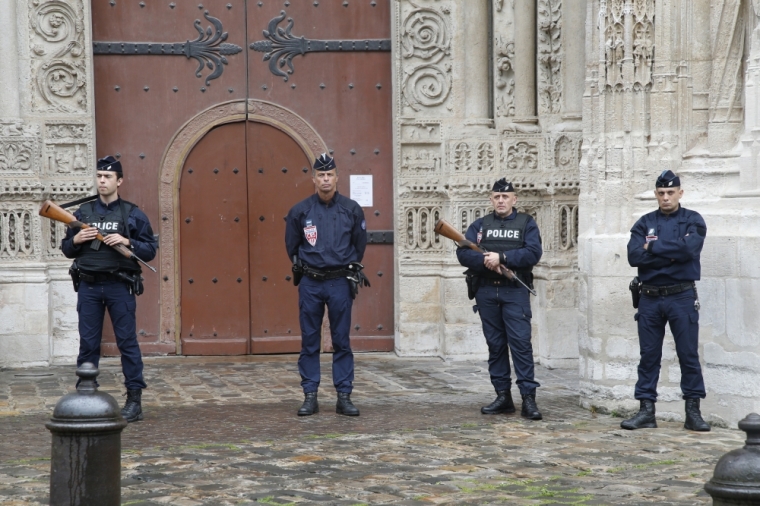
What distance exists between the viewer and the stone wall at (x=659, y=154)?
26.5ft

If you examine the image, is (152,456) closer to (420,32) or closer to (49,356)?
(49,356)

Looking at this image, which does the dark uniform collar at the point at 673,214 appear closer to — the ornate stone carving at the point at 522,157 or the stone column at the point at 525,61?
the ornate stone carving at the point at 522,157

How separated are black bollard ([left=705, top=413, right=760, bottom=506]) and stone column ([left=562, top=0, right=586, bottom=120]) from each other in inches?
295

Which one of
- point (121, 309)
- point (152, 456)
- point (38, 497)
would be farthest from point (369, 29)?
point (38, 497)

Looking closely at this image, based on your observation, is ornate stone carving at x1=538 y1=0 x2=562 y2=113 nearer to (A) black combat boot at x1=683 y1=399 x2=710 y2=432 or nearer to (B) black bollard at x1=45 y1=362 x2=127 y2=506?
(A) black combat boot at x1=683 y1=399 x2=710 y2=432

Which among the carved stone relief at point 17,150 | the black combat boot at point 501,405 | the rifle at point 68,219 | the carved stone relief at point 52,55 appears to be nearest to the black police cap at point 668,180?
the black combat boot at point 501,405

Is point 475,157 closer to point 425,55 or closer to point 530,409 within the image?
point 425,55

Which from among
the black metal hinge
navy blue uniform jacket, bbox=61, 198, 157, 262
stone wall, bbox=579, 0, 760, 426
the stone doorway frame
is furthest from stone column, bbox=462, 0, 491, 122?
navy blue uniform jacket, bbox=61, 198, 157, 262

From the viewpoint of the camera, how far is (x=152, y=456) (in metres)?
6.94

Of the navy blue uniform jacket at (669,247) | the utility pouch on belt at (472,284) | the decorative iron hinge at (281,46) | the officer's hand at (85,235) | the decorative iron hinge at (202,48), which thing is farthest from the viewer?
the decorative iron hinge at (281,46)

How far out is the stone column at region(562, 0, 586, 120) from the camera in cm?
1104

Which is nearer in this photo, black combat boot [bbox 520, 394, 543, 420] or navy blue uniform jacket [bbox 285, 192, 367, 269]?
black combat boot [bbox 520, 394, 543, 420]

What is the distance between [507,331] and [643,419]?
121 centimetres

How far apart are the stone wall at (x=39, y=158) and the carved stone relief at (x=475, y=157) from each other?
3424mm
